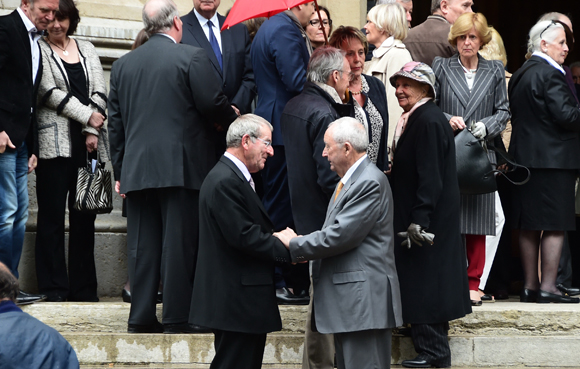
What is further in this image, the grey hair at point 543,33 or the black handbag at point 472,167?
the grey hair at point 543,33

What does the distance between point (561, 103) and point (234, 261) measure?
2.96m

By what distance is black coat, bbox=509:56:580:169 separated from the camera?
6410 mm

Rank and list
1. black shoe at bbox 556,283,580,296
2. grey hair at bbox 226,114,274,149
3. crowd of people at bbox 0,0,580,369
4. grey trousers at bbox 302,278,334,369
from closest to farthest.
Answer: crowd of people at bbox 0,0,580,369
grey hair at bbox 226,114,274,149
grey trousers at bbox 302,278,334,369
black shoe at bbox 556,283,580,296

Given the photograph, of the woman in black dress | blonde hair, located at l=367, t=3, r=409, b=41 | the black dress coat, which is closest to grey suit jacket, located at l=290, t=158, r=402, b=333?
the black dress coat

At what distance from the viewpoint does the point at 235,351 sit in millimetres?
4660

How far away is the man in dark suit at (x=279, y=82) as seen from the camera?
19.7ft

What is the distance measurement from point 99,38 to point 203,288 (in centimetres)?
340

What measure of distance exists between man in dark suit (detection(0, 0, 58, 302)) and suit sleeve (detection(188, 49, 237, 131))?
1.16 metres

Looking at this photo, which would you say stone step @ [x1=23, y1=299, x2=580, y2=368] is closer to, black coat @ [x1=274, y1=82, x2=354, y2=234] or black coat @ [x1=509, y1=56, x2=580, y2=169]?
black coat @ [x1=274, y1=82, x2=354, y2=234]

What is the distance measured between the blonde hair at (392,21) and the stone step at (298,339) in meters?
2.09

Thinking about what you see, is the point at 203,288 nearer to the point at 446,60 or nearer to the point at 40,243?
the point at 40,243

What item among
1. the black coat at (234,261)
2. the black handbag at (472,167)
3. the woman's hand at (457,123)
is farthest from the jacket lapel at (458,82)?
the black coat at (234,261)

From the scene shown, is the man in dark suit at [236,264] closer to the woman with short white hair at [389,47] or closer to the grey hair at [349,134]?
the grey hair at [349,134]

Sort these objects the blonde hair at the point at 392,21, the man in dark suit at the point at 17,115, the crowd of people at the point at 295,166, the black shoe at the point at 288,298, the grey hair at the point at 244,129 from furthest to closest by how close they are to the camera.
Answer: the blonde hair at the point at 392,21 → the black shoe at the point at 288,298 → the man in dark suit at the point at 17,115 → the grey hair at the point at 244,129 → the crowd of people at the point at 295,166
